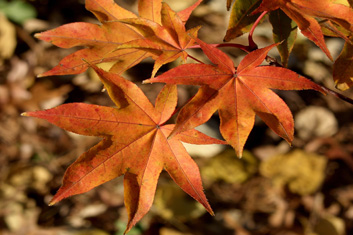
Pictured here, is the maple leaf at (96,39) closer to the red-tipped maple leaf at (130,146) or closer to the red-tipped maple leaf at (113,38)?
the red-tipped maple leaf at (113,38)

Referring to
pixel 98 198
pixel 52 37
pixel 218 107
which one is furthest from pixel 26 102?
pixel 218 107

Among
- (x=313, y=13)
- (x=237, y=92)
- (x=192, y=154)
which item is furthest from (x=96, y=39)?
(x=192, y=154)

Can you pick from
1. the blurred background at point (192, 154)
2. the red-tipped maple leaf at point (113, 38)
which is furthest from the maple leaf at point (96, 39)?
the blurred background at point (192, 154)

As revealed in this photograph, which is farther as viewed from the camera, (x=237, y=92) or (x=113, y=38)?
(x=113, y=38)

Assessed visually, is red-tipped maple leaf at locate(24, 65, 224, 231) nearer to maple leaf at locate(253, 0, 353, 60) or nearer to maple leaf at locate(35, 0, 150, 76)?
maple leaf at locate(35, 0, 150, 76)

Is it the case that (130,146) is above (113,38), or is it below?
below

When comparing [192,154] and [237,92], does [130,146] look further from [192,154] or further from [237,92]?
[192,154]
